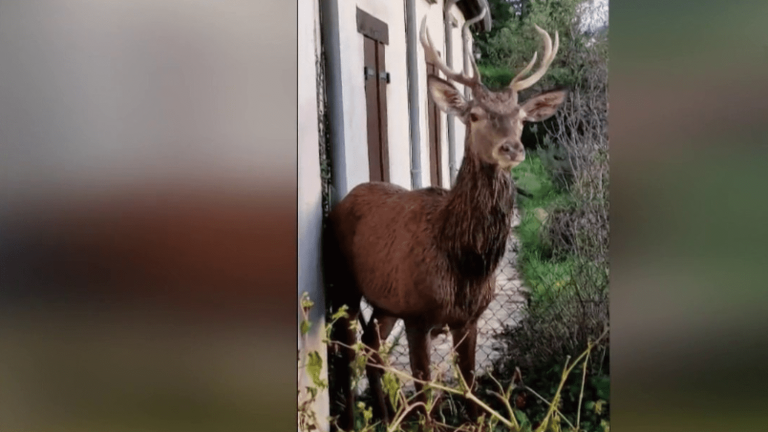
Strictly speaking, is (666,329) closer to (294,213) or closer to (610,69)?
(610,69)

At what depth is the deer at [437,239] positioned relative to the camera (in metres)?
2.08

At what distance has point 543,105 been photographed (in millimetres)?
2041

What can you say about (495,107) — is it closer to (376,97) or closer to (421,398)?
(376,97)

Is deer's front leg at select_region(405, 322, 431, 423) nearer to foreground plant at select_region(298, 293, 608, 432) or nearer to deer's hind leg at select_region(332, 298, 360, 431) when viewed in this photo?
foreground plant at select_region(298, 293, 608, 432)

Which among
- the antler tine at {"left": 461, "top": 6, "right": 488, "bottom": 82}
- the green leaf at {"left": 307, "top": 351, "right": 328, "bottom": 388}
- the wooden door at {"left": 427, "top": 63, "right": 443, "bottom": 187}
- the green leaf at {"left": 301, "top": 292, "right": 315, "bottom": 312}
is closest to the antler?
the antler tine at {"left": 461, "top": 6, "right": 488, "bottom": 82}

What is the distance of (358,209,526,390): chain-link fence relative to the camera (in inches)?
82.5

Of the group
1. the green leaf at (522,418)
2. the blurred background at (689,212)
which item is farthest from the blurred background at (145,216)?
the blurred background at (689,212)

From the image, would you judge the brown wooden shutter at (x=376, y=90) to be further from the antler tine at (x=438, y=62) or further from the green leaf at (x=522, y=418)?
the green leaf at (x=522, y=418)

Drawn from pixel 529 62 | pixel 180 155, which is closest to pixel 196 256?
pixel 180 155

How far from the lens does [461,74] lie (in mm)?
2086

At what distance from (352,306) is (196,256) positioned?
664mm

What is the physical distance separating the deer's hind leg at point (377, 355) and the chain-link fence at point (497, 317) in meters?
0.06

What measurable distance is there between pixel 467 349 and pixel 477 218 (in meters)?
0.40

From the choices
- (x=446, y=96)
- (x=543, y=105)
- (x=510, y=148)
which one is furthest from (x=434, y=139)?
(x=543, y=105)
